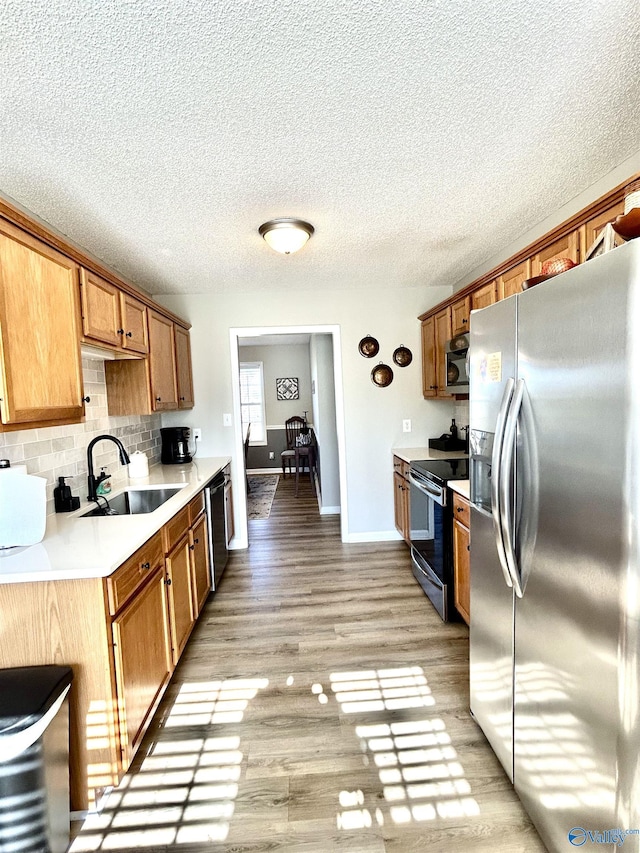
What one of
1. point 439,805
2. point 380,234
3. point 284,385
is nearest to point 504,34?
point 380,234

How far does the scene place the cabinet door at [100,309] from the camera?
201 cm

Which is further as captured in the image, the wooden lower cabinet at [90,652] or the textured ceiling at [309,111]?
the wooden lower cabinet at [90,652]

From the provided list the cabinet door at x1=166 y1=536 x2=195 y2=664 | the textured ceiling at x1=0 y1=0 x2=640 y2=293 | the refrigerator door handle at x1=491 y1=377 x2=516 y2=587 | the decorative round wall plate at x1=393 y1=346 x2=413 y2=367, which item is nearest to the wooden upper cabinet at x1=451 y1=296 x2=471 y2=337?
the textured ceiling at x1=0 y1=0 x2=640 y2=293

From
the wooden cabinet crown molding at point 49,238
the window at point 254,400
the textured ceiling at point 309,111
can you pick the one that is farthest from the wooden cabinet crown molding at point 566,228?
the window at point 254,400

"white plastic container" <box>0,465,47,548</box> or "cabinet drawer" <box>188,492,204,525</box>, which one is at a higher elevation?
"white plastic container" <box>0,465,47,548</box>

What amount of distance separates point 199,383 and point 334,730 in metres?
3.03

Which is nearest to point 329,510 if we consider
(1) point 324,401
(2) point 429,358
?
(1) point 324,401

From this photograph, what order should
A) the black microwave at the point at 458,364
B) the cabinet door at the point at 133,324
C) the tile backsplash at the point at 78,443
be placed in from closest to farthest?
1. the tile backsplash at the point at 78,443
2. the cabinet door at the point at 133,324
3. the black microwave at the point at 458,364

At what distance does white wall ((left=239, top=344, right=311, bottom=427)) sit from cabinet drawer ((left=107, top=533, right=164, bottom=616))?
6539 millimetres

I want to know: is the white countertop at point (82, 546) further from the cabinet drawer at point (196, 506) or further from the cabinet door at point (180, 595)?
the cabinet door at point (180, 595)

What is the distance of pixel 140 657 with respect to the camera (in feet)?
5.47

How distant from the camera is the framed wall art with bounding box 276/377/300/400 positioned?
27.7 ft

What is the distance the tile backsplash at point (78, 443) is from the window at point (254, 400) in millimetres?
4873

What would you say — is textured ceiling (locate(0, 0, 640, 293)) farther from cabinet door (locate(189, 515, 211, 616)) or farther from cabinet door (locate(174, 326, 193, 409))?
cabinet door (locate(189, 515, 211, 616))
